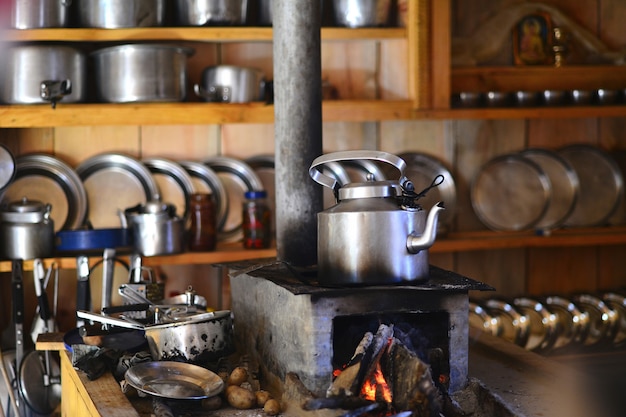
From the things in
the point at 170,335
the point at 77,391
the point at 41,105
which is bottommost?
the point at 77,391

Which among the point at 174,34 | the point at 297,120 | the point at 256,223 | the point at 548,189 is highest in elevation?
the point at 174,34

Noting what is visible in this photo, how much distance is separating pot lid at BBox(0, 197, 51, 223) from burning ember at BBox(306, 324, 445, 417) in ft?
5.34

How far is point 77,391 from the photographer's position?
7.88 feet

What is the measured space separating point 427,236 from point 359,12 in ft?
5.59

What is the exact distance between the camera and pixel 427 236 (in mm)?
2086

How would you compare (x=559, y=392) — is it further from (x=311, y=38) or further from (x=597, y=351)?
(x=597, y=351)

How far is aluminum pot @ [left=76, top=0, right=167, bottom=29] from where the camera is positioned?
3348 millimetres

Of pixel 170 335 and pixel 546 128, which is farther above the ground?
pixel 546 128

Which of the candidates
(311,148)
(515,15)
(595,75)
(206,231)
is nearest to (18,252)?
(206,231)

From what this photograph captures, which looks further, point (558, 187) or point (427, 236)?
point (558, 187)

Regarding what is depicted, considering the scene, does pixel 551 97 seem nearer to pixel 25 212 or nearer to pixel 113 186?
pixel 113 186

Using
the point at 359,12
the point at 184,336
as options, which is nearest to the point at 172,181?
the point at 359,12

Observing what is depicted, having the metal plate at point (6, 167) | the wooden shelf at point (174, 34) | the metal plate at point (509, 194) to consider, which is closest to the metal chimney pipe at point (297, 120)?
the wooden shelf at point (174, 34)

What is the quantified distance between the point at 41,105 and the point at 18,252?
550mm
